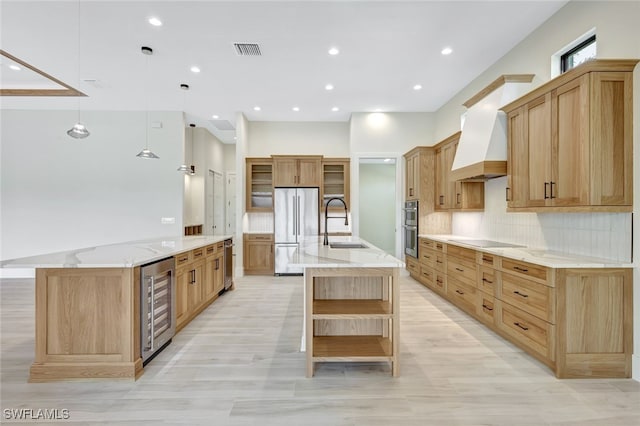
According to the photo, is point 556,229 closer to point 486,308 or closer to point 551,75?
point 486,308

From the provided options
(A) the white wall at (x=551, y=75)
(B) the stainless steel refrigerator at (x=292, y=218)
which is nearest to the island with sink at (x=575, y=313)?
(A) the white wall at (x=551, y=75)

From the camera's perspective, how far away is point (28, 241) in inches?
247

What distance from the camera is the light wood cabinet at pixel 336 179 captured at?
6809 millimetres

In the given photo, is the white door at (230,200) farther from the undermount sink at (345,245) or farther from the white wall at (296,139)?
the undermount sink at (345,245)

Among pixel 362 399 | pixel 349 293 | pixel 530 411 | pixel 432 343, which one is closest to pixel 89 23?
pixel 349 293

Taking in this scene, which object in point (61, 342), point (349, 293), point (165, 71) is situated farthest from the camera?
point (165, 71)

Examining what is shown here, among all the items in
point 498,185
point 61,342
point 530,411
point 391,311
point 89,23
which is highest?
point 89,23

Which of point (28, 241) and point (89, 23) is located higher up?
point (89, 23)

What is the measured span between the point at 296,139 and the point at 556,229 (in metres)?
5.27

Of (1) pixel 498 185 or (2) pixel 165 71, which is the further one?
(2) pixel 165 71

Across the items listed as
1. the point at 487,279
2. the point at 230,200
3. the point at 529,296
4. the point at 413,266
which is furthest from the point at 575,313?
the point at 230,200

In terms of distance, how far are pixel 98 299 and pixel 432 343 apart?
9.90 ft

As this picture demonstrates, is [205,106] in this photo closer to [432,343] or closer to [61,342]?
[61,342]

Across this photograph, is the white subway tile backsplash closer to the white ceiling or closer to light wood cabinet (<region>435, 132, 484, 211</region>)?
light wood cabinet (<region>435, 132, 484, 211</region>)
